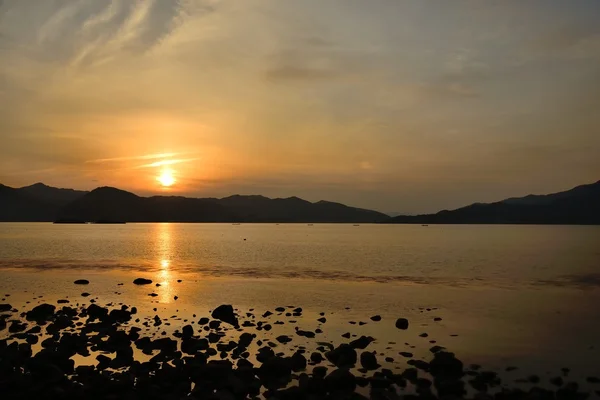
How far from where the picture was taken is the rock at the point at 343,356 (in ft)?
71.9

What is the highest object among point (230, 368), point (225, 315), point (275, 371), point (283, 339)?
point (230, 368)

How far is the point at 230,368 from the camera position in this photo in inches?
771

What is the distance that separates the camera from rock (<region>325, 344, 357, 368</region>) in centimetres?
2190

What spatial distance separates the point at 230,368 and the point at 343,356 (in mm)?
5570

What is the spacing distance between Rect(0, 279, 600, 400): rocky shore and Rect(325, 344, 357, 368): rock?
5 cm

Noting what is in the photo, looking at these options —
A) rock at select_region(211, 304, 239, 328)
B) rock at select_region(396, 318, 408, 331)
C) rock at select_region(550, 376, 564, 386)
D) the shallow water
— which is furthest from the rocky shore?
the shallow water

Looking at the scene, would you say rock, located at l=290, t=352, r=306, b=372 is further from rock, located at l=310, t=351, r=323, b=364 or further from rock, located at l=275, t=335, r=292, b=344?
rock, located at l=275, t=335, r=292, b=344

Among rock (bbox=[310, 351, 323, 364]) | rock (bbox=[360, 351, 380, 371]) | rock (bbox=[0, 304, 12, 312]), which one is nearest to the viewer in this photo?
rock (bbox=[360, 351, 380, 371])

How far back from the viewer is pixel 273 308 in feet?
A: 124

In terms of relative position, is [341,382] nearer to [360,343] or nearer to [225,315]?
[360,343]

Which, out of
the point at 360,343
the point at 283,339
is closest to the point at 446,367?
the point at 360,343

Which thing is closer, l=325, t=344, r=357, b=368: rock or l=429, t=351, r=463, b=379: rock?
l=429, t=351, r=463, b=379: rock

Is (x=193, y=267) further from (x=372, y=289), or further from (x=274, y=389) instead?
(x=274, y=389)

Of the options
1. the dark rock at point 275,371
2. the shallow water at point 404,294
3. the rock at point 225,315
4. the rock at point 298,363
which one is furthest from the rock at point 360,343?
the rock at point 225,315
